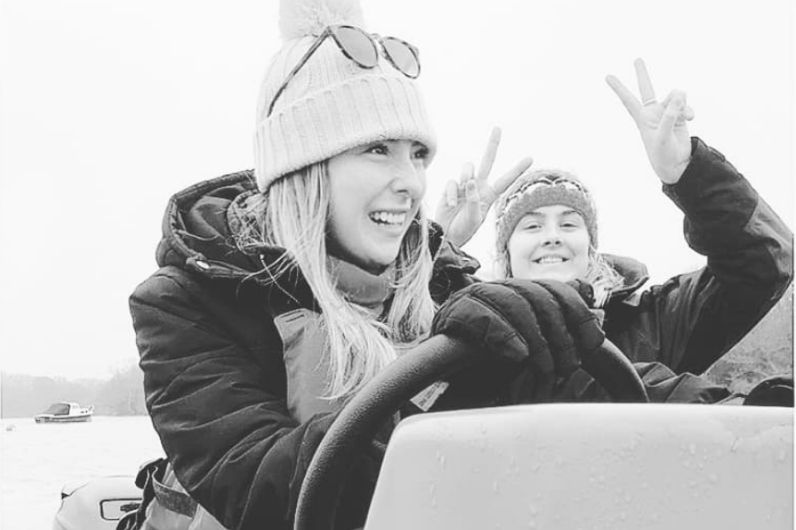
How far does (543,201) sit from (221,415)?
1.11m

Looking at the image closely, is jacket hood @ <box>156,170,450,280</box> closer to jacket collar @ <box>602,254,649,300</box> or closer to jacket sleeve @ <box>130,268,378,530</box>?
jacket sleeve @ <box>130,268,378,530</box>

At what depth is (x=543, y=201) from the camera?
2.19 meters

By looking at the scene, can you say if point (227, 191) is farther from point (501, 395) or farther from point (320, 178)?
point (501, 395)

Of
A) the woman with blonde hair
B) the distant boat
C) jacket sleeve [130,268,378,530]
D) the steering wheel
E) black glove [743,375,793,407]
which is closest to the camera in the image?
the steering wheel

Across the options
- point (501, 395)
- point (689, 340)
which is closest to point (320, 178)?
point (501, 395)

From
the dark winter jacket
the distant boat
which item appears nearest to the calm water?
the distant boat

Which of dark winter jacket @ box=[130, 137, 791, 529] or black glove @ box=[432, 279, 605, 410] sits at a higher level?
black glove @ box=[432, 279, 605, 410]

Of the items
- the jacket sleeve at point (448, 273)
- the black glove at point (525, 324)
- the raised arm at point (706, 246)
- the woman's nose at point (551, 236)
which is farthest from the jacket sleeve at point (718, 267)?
the black glove at point (525, 324)

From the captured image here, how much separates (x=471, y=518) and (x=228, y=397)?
2.37 ft

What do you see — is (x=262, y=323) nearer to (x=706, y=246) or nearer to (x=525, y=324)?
(x=525, y=324)

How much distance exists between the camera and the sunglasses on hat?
1.58m

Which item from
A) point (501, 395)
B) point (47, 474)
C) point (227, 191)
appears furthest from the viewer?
point (47, 474)

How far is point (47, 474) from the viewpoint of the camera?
145 inches

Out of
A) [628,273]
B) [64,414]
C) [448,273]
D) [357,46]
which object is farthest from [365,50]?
[64,414]
